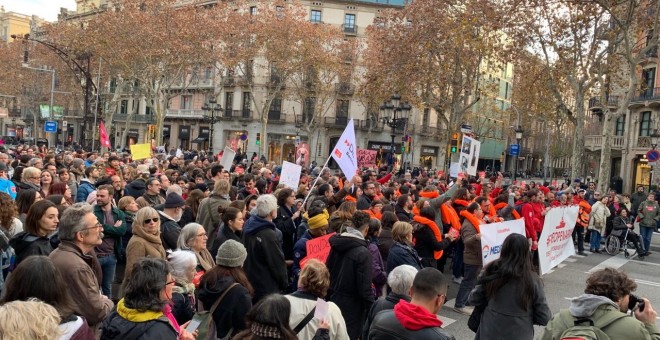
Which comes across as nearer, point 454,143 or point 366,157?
point 366,157

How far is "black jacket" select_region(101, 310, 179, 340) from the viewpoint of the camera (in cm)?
328

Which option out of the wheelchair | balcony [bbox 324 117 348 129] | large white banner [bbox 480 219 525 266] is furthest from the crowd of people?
balcony [bbox 324 117 348 129]

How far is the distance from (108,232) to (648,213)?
13.8m

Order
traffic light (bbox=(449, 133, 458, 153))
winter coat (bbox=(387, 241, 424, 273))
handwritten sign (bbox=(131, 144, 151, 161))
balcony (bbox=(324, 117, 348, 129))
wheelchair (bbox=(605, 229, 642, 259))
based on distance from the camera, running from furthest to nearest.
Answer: balcony (bbox=(324, 117, 348, 129)) → traffic light (bbox=(449, 133, 458, 153)) → handwritten sign (bbox=(131, 144, 151, 161)) → wheelchair (bbox=(605, 229, 642, 259)) → winter coat (bbox=(387, 241, 424, 273))

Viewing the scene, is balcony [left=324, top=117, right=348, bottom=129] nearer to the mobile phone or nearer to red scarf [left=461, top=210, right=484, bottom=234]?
red scarf [left=461, top=210, right=484, bottom=234]

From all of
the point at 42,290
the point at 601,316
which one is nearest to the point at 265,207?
the point at 42,290

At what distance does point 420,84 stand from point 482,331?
26430mm

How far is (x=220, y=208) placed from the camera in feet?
25.0

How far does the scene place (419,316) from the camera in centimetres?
362

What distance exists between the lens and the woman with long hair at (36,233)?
505 centimetres

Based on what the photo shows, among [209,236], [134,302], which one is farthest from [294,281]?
[134,302]

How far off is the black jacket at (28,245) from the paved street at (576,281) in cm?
504

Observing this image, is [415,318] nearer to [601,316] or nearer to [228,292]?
[601,316]

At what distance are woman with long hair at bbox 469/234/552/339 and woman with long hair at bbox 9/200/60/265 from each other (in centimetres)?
381
